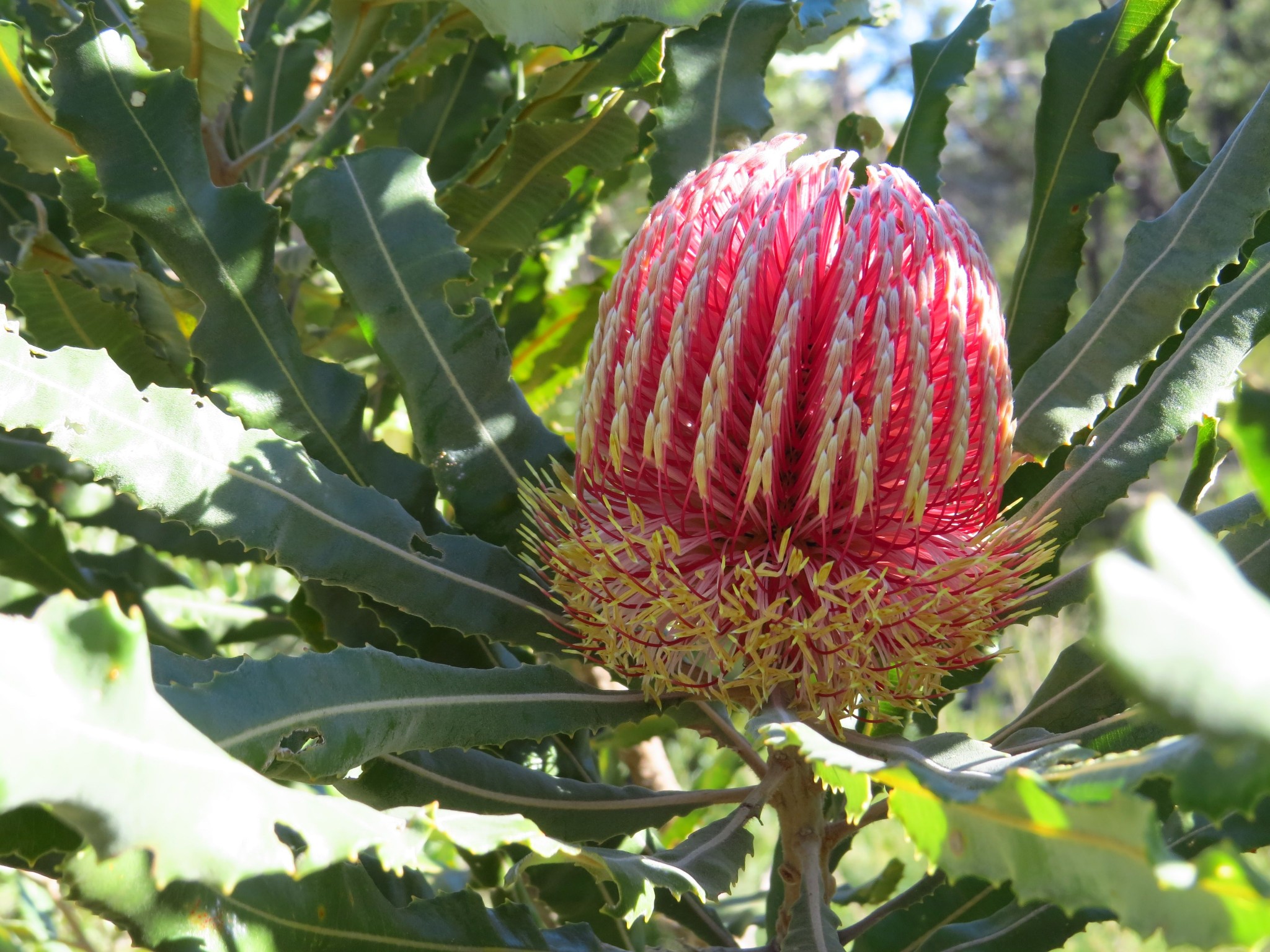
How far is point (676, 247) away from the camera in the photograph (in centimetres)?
92

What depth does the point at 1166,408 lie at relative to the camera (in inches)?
39.6

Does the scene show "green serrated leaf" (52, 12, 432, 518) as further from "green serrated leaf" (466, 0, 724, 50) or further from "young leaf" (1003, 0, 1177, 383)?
"young leaf" (1003, 0, 1177, 383)

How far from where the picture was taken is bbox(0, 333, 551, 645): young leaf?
2.76 feet

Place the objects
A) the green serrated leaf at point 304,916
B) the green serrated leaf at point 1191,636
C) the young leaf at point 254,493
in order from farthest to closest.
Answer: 1. the young leaf at point 254,493
2. the green serrated leaf at point 304,916
3. the green serrated leaf at point 1191,636

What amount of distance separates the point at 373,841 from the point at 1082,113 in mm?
966

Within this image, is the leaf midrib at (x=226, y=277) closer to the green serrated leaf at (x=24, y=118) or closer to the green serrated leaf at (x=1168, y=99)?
the green serrated leaf at (x=24, y=118)

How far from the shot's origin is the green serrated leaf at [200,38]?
3.55 feet

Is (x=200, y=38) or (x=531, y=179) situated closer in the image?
(x=200, y=38)

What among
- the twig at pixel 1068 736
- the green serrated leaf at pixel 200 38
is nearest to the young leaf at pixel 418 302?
the green serrated leaf at pixel 200 38

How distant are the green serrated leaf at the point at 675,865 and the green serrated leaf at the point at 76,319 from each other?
0.73m

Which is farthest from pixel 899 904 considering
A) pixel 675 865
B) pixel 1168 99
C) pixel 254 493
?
pixel 1168 99

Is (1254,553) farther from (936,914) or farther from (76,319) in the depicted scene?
(76,319)

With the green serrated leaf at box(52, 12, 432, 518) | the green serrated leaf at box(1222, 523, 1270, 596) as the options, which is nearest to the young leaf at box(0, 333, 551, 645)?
the green serrated leaf at box(52, 12, 432, 518)

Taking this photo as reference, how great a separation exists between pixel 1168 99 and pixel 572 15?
609 mm
